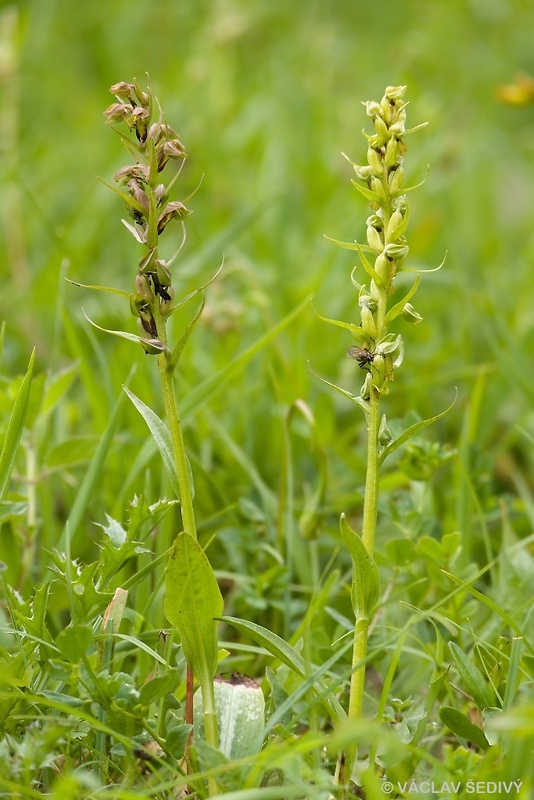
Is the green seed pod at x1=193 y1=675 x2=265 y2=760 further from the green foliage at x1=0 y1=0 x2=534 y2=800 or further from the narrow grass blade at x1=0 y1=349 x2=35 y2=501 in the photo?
A: the narrow grass blade at x1=0 y1=349 x2=35 y2=501

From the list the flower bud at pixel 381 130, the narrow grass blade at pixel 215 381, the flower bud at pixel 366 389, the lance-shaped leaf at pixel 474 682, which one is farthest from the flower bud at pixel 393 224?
the narrow grass blade at pixel 215 381

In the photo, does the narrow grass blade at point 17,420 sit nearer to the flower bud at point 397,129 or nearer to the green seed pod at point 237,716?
the green seed pod at point 237,716

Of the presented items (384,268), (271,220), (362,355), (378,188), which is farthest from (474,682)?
(271,220)

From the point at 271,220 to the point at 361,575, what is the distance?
3.05 m

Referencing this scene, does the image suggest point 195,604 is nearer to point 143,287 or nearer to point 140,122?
point 143,287

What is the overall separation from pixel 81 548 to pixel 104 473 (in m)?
0.22

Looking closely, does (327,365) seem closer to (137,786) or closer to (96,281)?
(96,281)

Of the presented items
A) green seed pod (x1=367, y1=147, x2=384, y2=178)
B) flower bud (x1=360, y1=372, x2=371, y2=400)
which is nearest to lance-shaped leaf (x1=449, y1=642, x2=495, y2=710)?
flower bud (x1=360, y1=372, x2=371, y2=400)

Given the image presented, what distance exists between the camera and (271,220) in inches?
167

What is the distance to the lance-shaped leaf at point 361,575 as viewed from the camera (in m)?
1.38

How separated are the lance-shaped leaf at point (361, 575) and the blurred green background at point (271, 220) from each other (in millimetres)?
682

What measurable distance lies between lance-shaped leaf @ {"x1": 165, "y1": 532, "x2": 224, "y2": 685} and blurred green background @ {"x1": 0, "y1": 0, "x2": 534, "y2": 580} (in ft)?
2.40

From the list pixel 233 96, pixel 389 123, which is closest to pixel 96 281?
pixel 389 123

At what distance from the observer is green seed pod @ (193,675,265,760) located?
144cm
